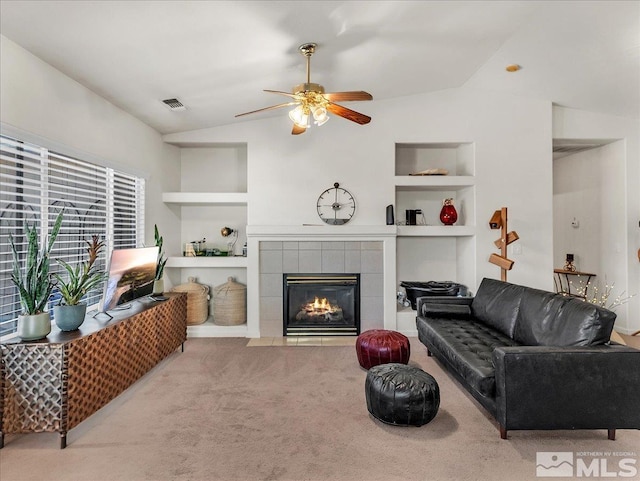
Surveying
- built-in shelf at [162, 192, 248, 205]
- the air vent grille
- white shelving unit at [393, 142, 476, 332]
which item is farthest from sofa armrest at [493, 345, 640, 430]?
the air vent grille

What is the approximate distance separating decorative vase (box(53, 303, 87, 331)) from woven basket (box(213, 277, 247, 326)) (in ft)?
7.32

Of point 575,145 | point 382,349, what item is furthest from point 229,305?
point 575,145

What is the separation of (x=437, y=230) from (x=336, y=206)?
4.47 ft

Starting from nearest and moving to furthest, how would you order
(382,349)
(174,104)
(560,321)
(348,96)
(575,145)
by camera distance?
(560,321) → (348,96) → (382,349) → (174,104) → (575,145)

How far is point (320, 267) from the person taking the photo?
4.56 metres

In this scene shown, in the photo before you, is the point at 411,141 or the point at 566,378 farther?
the point at 411,141

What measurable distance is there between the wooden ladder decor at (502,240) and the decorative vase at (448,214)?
453mm

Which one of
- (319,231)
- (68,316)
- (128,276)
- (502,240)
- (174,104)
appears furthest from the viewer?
(319,231)

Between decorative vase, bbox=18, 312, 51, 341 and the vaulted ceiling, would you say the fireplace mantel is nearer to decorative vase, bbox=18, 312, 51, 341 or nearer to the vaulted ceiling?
the vaulted ceiling

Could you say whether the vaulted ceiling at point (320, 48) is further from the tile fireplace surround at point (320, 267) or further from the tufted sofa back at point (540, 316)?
the tufted sofa back at point (540, 316)

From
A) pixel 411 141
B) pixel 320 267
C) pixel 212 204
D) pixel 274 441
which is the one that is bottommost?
pixel 274 441

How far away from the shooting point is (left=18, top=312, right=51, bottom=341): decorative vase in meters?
2.20

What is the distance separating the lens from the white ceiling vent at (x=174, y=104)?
3643 mm

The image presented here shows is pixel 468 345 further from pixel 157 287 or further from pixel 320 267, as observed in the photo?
pixel 157 287
